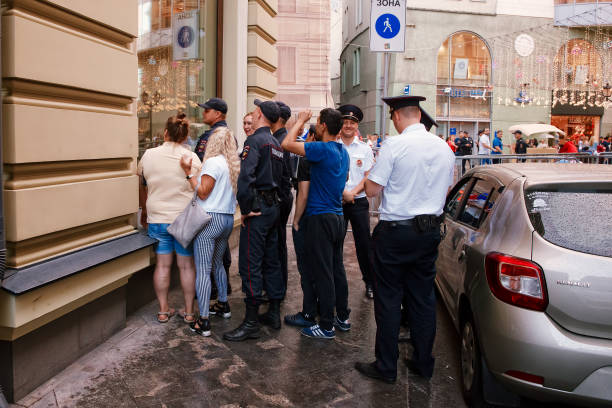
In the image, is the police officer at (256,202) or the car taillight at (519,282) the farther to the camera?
the police officer at (256,202)

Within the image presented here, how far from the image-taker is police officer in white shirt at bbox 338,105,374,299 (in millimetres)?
5496

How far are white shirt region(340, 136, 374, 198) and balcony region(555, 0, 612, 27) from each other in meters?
27.9

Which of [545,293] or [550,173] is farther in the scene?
[550,173]

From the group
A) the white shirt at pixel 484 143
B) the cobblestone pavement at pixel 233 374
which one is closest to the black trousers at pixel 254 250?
the cobblestone pavement at pixel 233 374

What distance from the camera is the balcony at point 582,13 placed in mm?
28594

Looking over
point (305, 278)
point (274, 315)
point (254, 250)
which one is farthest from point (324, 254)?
point (274, 315)

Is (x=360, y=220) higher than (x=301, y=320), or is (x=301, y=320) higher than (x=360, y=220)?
(x=360, y=220)

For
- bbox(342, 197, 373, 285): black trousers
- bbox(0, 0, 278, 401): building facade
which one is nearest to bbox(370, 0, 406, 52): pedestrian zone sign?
bbox(342, 197, 373, 285): black trousers

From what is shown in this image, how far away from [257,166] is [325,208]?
2.25ft

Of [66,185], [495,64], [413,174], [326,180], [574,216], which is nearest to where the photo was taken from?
[574,216]

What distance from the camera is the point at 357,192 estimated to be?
5.50 metres

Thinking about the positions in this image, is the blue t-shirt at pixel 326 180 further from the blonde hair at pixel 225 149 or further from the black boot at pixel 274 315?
the black boot at pixel 274 315

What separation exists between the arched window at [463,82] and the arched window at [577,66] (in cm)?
390

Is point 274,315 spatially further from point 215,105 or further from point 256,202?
point 215,105
